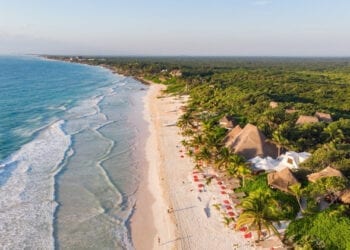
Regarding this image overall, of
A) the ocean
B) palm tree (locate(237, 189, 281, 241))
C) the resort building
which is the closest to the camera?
palm tree (locate(237, 189, 281, 241))

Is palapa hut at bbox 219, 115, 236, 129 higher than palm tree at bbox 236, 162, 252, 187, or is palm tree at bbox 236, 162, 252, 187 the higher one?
palm tree at bbox 236, 162, 252, 187

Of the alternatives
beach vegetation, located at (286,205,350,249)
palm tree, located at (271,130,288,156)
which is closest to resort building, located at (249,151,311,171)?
palm tree, located at (271,130,288,156)

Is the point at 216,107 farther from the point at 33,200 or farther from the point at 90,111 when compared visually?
the point at 33,200

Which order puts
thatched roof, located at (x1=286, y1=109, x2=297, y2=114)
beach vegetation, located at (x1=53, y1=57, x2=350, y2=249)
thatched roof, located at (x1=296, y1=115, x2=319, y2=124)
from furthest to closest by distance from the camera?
thatched roof, located at (x1=286, y1=109, x2=297, y2=114) < thatched roof, located at (x1=296, y1=115, x2=319, y2=124) < beach vegetation, located at (x1=53, y1=57, x2=350, y2=249)

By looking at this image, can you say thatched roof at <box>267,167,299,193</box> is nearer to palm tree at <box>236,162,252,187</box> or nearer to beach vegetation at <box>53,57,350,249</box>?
beach vegetation at <box>53,57,350,249</box>

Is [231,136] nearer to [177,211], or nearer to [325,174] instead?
[325,174]

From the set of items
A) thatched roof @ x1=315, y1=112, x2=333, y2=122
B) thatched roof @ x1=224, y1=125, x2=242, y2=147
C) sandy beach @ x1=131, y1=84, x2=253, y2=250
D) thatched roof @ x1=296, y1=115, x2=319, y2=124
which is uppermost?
thatched roof @ x1=296, y1=115, x2=319, y2=124

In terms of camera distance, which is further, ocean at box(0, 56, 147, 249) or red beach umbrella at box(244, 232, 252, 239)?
ocean at box(0, 56, 147, 249)

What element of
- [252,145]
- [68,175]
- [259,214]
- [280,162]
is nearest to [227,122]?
[252,145]
